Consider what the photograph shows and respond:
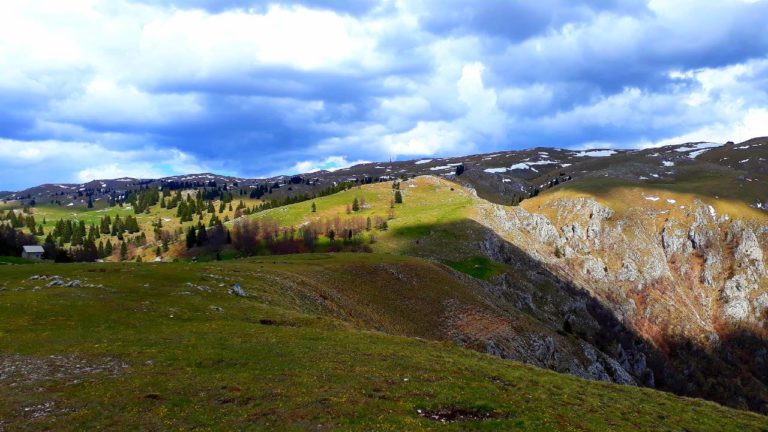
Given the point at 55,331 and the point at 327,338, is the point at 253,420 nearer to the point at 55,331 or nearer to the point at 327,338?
the point at 327,338

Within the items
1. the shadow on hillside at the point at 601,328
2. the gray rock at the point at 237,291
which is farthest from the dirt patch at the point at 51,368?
the shadow on hillside at the point at 601,328

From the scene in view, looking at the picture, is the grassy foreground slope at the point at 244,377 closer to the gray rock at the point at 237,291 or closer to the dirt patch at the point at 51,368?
the dirt patch at the point at 51,368

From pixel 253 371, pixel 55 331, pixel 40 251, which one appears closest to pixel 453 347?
pixel 253 371

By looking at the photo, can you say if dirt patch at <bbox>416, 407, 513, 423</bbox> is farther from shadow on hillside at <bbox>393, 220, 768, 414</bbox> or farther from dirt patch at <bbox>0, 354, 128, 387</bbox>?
shadow on hillside at <bbox>393, 220, 768, 414</bbox>

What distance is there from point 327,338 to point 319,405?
1430 cm

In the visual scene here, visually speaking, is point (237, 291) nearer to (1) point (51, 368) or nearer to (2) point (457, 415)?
(1) point (51, 368)

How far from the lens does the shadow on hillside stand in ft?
456

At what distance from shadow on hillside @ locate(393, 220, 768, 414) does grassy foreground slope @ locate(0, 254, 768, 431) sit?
84228mm

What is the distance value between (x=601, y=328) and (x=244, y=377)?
15744 cm

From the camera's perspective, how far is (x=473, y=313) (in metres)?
83.1

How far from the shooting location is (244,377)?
26953mm

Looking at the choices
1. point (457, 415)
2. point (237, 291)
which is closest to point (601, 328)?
point (237, 291)

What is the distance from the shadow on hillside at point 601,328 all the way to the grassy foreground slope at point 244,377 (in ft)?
276

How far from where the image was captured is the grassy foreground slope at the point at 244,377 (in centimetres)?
2212
